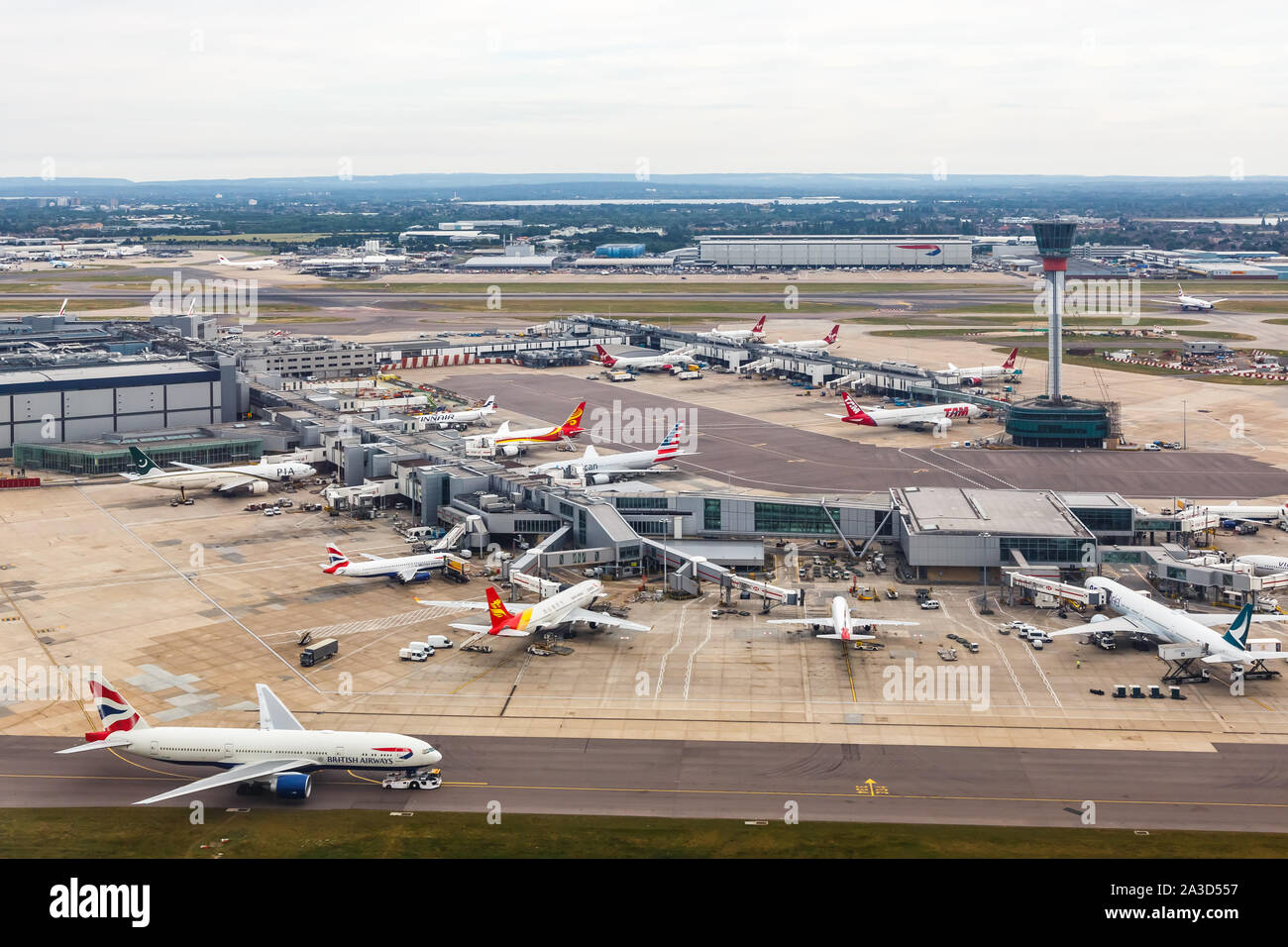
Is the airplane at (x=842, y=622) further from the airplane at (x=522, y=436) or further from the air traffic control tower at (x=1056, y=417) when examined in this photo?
the air traffic control tower at (x=1056, y=417)

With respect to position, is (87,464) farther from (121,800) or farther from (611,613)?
(121,800)

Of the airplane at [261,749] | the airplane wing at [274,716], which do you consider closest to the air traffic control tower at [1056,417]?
the airplane at [261,749]

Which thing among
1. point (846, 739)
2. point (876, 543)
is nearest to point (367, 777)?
point (846, 739)

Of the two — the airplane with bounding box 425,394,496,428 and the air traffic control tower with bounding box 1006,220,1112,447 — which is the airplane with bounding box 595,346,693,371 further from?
the air traffic control tower with bounding box 1006,220,1112,447

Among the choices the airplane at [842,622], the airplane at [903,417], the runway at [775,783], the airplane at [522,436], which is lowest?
the runway at [775,783]

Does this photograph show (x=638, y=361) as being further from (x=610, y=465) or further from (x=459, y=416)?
(x=610, y=465)

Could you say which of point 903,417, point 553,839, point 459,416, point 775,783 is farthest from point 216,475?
point 903,417

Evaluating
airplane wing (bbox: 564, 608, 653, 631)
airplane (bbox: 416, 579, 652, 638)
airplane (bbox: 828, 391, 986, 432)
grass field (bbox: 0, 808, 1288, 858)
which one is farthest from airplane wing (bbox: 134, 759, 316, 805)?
airplane (bbox: 828, 391, 986, 432)
